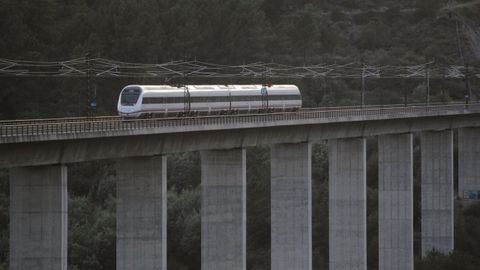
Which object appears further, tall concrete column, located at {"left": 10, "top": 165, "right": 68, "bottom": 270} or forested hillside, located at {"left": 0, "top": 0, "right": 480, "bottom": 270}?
forested hillside, located at {"left": 0, "top": 0, "right": 480, "bottom": 270}

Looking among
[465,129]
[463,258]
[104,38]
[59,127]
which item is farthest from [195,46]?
[59,127]

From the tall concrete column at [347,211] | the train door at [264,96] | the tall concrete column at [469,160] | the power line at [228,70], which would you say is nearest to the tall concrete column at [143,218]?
the train door at [264,96]

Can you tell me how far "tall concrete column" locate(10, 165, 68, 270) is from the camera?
188 feet

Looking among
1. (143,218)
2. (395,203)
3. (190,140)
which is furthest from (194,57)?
(143,218)

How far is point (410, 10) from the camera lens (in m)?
184

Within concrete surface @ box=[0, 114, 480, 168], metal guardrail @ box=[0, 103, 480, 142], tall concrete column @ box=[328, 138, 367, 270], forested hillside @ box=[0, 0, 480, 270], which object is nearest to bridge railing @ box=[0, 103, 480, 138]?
metal guardrail @ box=[0, 103, 480, 142]

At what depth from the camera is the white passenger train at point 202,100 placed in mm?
72125

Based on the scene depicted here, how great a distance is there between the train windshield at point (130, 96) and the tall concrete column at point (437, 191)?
37.7 metres

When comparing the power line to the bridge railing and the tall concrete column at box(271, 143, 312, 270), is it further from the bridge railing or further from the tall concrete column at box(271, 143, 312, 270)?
the tall concrete column at box(271, 143, 312, 270)

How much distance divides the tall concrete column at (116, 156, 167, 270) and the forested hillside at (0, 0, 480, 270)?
26933mm

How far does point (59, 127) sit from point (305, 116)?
26.5 m

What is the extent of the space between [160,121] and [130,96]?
380 cm

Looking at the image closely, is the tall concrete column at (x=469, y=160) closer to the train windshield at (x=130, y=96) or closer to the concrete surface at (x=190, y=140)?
the concrete surface at (x=190, y=140)

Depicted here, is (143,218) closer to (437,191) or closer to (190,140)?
(190,140)
